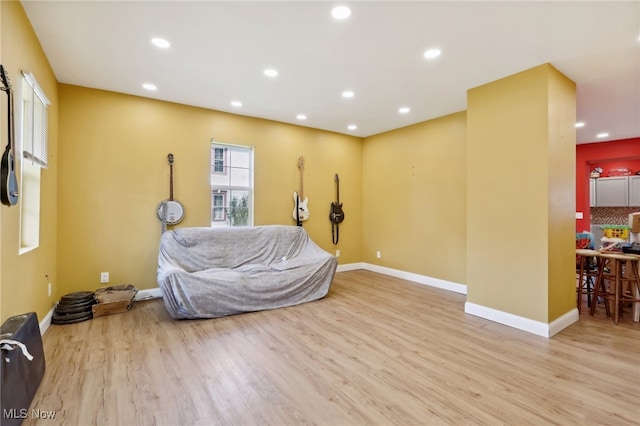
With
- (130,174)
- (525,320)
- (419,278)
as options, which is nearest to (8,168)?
(130,174)

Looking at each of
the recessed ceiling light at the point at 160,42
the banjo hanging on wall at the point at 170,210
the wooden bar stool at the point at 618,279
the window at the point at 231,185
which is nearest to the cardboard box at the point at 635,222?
the wooden bar stool at the point at 618,279

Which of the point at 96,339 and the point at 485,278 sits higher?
the point at 485,278

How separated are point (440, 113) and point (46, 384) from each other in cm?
514

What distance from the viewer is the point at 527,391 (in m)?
1.98

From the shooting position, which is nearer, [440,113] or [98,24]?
[98,24]

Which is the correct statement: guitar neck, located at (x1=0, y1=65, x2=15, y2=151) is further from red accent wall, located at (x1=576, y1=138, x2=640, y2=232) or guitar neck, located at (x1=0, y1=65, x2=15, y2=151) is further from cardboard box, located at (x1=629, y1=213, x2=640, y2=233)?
red accent wall, located at (x1=576, y1=138, x2=640, y2=232)

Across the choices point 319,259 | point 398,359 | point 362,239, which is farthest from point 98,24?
point 362,239

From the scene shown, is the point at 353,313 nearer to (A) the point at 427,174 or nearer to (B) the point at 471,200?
(B) the point at 471,200

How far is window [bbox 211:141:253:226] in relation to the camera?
14.7 feet

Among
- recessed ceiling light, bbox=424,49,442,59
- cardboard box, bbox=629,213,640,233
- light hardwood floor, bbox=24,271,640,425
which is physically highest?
recessed ceiling light, bbox=424,49,442,59

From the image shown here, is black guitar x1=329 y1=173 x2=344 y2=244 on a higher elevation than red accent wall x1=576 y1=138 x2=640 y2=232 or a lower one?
lower

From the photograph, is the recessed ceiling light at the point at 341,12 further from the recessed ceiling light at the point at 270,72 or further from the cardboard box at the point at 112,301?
the cardboard box at the point at 112,301

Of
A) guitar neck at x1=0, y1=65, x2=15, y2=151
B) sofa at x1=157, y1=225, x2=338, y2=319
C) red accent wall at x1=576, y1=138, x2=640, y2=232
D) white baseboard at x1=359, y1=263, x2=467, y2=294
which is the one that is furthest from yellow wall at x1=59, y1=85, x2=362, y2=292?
red accent wall at x1=576, y1=138, x2=640, y2=232

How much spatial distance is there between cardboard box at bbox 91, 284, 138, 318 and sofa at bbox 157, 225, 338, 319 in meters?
0.52
